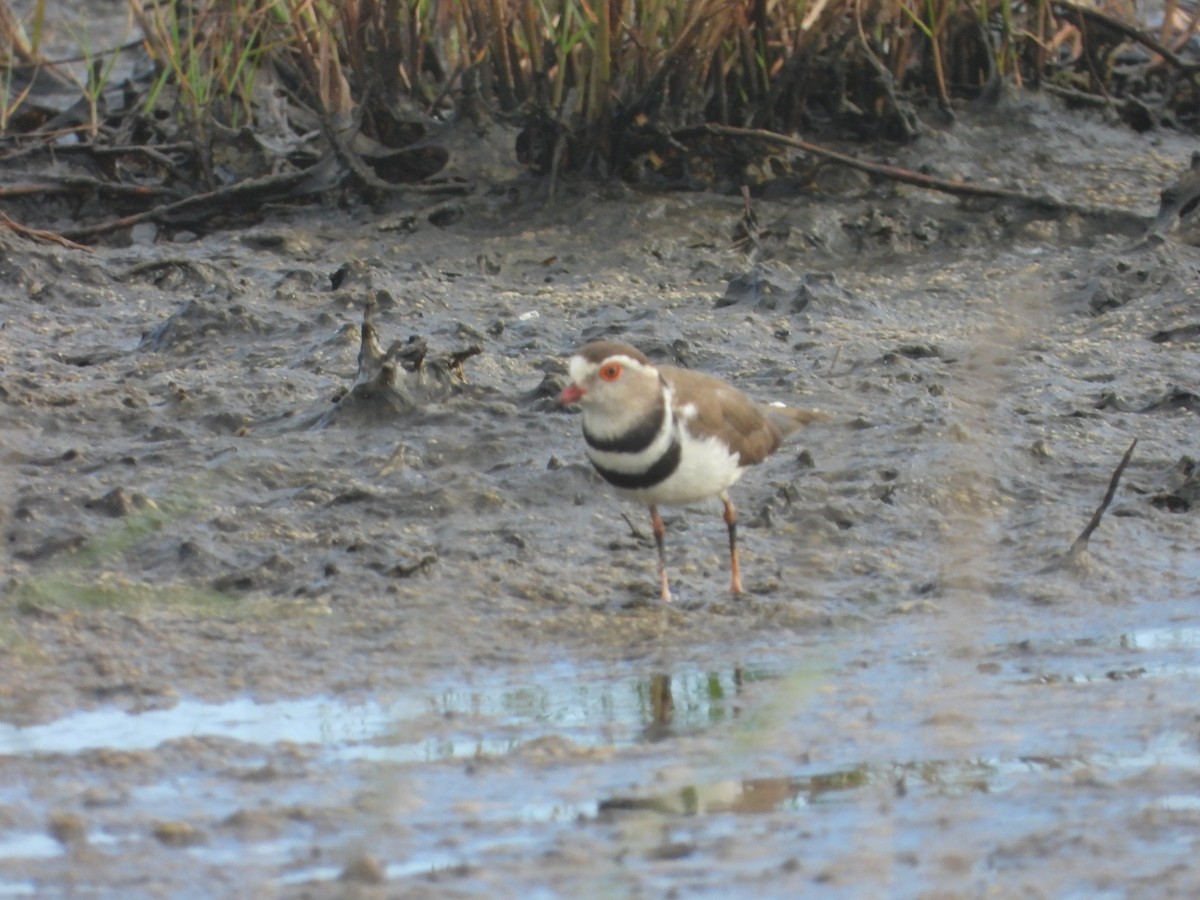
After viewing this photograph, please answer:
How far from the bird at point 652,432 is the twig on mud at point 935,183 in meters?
3.51

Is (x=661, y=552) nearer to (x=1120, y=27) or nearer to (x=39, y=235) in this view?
(x=39, y=235)

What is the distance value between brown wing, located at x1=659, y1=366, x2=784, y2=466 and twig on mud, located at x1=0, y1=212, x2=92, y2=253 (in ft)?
13.3

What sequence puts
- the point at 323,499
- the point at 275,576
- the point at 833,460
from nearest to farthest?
the point at 275,576, the point at 323,499, the point at 833,460

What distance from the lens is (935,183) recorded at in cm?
852

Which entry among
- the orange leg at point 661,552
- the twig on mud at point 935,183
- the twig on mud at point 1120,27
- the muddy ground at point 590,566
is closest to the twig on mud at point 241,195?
the muddy ground at point 590,566

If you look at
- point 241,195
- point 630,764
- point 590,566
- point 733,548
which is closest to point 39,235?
point 241,195

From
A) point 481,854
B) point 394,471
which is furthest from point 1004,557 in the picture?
point 481,854

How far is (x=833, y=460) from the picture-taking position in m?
6.05

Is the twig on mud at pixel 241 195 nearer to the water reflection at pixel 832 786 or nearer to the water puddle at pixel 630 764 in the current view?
the water puddle at pixel 630 764

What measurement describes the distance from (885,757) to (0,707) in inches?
75.7

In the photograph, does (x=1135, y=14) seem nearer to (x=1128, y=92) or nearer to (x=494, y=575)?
(x=1128, y=92)

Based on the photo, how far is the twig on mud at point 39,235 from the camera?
827 centimetres

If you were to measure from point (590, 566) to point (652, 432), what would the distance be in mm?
574

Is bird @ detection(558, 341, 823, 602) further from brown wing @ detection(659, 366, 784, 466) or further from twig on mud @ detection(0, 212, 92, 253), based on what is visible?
twig on mud @ detection(0, 212, 92, 253)
